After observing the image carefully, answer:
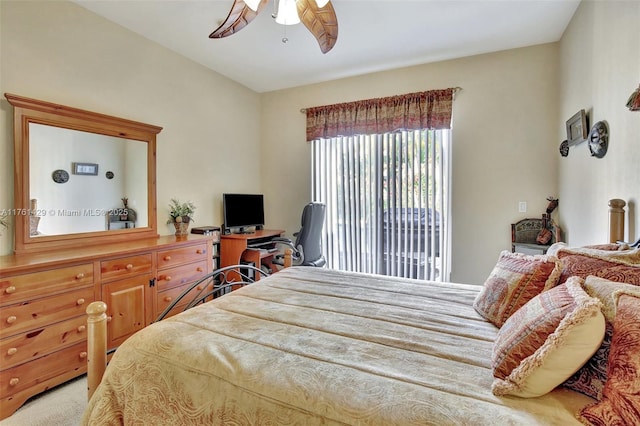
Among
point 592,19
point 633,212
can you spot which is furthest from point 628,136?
point 592,19

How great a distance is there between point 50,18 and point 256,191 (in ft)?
8.72

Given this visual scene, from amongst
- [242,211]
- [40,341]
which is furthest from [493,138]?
[40,341]

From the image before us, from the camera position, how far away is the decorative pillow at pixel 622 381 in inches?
26.2

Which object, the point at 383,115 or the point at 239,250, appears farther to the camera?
the point at 383,115

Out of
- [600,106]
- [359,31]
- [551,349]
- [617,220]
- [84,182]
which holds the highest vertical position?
[359,31]

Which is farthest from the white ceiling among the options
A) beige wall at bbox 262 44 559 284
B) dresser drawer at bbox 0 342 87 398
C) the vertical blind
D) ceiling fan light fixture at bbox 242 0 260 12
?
dresser drawer at bbox 0 342 87 398

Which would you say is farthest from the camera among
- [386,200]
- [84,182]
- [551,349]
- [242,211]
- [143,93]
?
[242,211]

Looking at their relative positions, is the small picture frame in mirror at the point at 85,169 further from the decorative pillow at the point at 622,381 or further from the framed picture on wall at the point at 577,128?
the framed picture on wall at the point at 577,128

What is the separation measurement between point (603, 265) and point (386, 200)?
2.51m

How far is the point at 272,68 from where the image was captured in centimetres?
353

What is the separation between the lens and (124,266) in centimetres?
223

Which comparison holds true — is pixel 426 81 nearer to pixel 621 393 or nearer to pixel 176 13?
pixel 176 13

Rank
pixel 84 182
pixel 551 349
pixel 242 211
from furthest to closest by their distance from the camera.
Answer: pixel 242 211, pixel 84 182, pixel 551 349

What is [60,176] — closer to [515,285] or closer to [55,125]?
[55,125]
